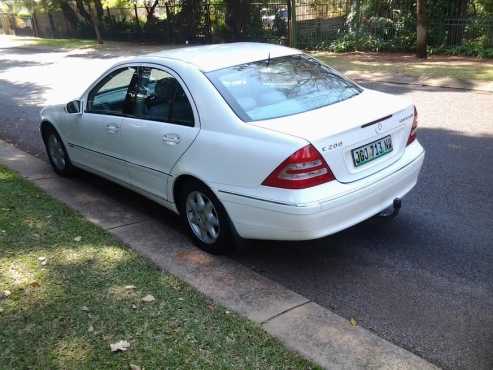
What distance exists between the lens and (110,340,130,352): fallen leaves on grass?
124 inches

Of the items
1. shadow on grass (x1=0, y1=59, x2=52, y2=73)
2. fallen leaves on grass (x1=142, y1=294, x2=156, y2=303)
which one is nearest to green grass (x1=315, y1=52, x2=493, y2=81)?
fallen leaves on grass (x1=142, y1=294, x2=156, y2=303)

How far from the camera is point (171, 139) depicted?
4.48m

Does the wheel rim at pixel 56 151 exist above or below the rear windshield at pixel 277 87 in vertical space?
below

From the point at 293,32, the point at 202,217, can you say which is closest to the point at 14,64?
the point at 293,32

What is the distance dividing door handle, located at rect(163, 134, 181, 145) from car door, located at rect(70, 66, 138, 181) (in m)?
0.81

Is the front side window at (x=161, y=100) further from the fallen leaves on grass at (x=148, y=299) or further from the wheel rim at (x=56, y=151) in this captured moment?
the wheel rim at (x=56, y=151)

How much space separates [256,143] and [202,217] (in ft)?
3.21

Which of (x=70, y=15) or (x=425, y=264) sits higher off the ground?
(x=70, y=15)

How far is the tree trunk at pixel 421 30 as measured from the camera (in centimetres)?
1479

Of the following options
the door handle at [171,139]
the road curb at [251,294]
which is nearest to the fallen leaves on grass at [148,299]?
the road curb at [251,294]

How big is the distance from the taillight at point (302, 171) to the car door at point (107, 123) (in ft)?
6.96

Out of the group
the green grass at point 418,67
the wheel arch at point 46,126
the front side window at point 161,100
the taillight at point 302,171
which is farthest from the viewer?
the green grass at point 418,67

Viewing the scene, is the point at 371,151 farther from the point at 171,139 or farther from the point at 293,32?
the point at 293,32

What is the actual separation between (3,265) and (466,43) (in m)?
15.2
